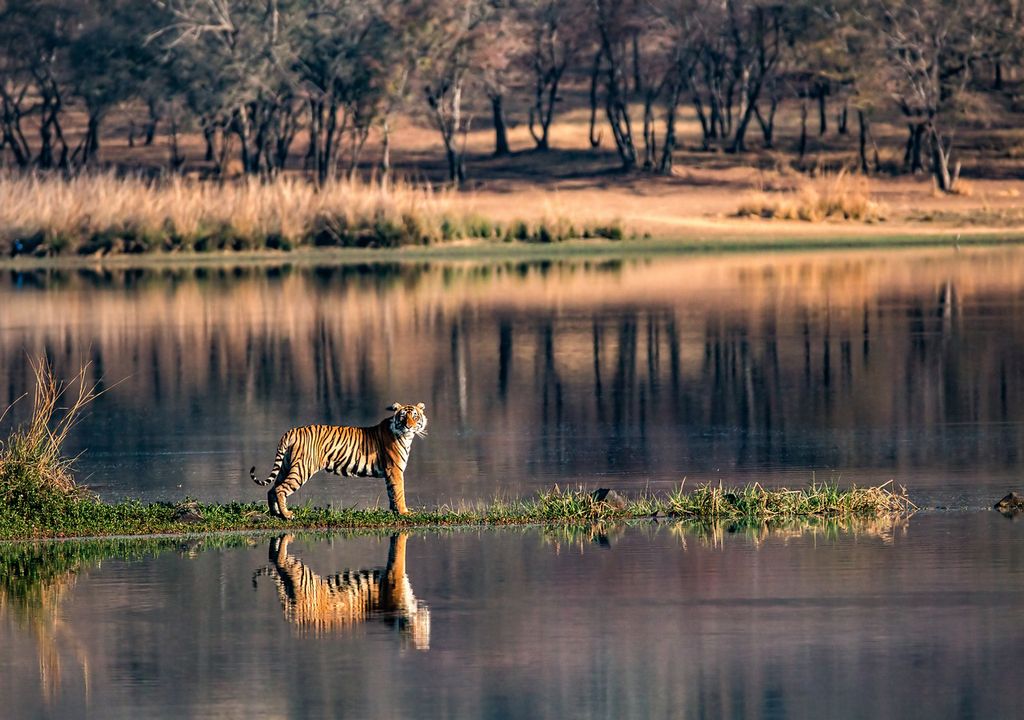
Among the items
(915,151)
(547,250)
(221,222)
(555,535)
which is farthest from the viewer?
(915,151)

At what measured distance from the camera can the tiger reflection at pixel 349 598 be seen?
414 inches

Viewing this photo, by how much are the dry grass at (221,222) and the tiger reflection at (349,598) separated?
3546 centimetres

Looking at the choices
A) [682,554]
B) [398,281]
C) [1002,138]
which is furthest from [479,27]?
[682,554]

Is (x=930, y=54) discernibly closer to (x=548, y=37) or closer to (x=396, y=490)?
(x=548, y=37)

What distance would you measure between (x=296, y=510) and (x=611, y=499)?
2.06 meters

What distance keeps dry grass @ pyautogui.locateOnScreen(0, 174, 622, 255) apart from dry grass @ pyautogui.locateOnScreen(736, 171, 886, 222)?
522cm

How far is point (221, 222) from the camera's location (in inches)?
1880

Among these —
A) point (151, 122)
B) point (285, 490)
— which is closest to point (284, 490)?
point (285, 490)

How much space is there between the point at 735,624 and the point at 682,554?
6.01 ft

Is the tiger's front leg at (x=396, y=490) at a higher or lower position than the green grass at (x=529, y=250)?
higher

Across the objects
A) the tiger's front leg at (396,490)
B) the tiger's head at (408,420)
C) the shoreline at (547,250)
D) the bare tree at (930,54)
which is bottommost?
the shoreline at (547,250)

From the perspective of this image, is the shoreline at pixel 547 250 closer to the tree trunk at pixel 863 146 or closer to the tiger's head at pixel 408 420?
the tree trunk at pixel 863 146

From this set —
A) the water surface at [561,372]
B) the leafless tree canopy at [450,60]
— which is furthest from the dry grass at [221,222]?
the leafless tree canopy at [450,60]

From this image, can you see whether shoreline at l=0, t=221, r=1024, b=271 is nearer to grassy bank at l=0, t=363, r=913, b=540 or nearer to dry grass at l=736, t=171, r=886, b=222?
dry grass at l=736, t=171, r=886, b=222
